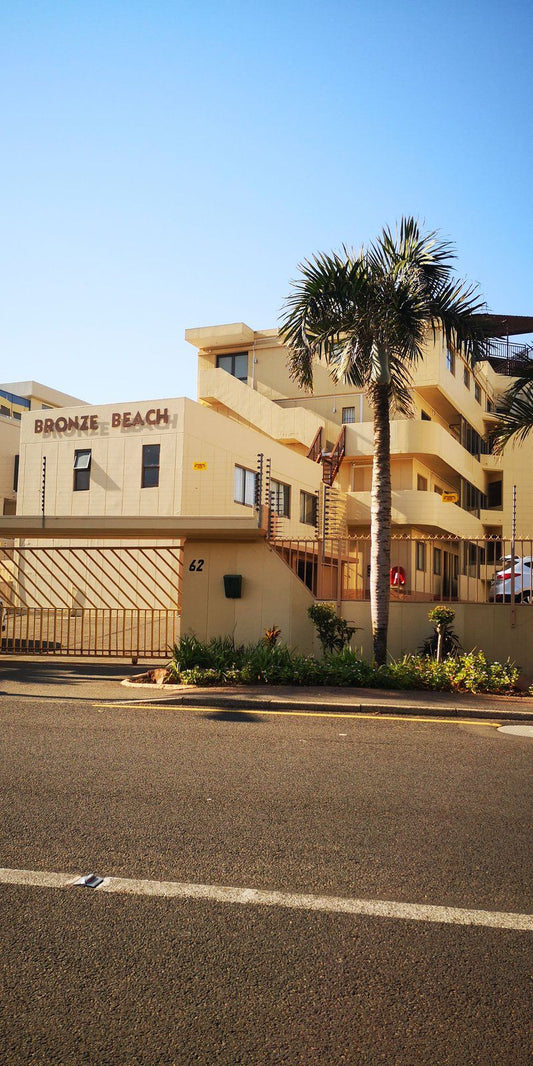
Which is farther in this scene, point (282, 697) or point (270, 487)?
point (270, 487)

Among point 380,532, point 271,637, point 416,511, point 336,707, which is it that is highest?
point 416,511

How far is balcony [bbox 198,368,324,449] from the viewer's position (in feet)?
116

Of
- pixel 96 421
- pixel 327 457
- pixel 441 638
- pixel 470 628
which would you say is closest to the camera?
pixel 441 638

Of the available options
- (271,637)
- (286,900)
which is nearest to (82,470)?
(271,637)

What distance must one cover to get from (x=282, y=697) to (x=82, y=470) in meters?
19.3

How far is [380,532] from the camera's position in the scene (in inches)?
597

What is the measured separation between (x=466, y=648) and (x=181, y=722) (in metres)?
7.81

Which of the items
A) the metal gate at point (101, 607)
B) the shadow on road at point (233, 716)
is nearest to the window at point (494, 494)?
the metal gate at point (101, 607)

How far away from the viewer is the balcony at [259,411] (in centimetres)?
3547

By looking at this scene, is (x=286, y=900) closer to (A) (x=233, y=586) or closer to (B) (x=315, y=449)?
Answer: (A) (x=233, y=586)

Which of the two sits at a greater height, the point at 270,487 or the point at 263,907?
→ the point at 270,487

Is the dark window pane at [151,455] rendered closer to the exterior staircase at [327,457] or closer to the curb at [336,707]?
the exterior staircase at [327,457]

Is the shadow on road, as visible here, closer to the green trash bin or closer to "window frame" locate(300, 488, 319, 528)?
the green trash bin

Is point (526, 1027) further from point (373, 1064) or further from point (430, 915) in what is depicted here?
point (430, 915)
